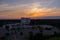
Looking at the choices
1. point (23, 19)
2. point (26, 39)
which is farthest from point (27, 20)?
point (26, 39)

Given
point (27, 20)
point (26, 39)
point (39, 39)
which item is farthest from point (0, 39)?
point (27, 20)

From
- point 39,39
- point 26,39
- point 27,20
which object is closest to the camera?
point 39,39

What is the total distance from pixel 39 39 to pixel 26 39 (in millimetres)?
1951

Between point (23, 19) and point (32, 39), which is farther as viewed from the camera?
point (23, 19)

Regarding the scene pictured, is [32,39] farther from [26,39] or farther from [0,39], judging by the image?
[0,39]

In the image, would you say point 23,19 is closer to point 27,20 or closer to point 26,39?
point 27,20

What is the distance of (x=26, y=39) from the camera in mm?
17266

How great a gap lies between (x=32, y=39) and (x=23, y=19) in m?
29.5

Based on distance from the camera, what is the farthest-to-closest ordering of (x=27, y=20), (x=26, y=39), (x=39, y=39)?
(x=27, y=20) → (x=26, y=39) → (x=39, y=39)

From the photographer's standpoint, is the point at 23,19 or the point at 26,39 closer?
the point at 26,39

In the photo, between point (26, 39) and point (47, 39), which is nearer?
point (47, 39)

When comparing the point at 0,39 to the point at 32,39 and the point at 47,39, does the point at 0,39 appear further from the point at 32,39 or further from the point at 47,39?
the point at 47,39

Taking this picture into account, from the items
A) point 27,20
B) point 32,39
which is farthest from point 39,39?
point 27,20

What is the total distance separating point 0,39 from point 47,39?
4.94m
